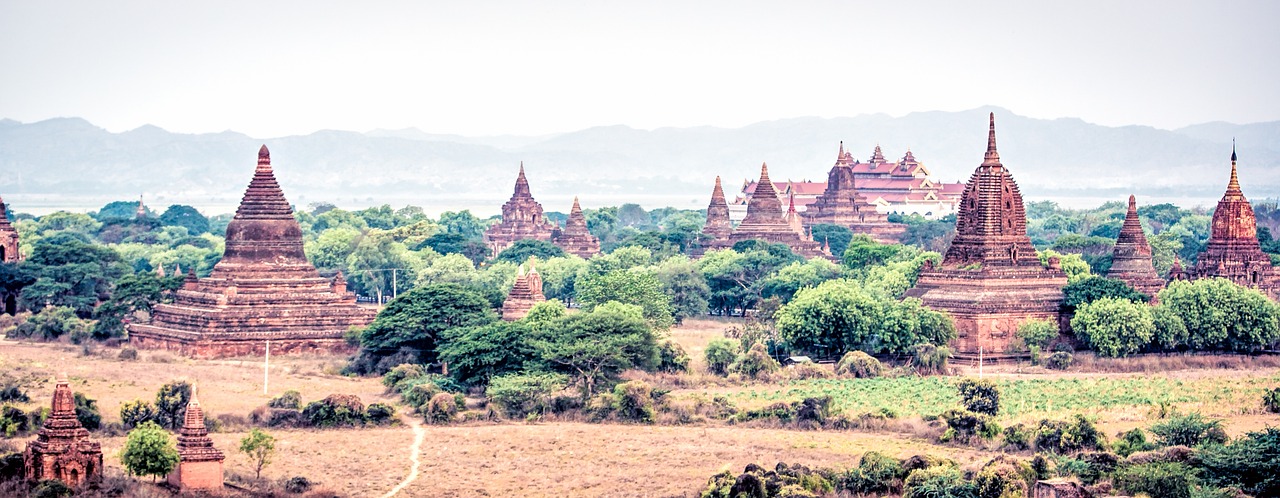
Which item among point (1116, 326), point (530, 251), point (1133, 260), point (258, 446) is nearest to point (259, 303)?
point (258, 446)

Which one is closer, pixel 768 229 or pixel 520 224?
pixel 768 229

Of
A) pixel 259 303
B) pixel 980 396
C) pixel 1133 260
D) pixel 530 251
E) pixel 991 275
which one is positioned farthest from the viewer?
pixel 530 251

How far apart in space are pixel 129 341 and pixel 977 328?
28005mm

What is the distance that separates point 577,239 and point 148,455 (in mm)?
77284

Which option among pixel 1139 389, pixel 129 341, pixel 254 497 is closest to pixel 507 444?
pixel 254 497

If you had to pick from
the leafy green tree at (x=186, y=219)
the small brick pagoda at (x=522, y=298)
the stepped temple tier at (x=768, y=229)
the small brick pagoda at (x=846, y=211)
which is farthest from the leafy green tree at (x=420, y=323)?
the leafy green tree at (x=186, y=219)

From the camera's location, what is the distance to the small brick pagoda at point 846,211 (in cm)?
13638

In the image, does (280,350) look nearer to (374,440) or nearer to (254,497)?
(374,440)

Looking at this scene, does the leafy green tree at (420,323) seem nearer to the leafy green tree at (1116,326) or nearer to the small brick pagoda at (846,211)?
the leafy green tree at (1116,326)

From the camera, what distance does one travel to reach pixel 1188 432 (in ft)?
157

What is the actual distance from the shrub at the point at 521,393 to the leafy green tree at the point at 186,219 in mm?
118225

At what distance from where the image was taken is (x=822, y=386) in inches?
2480

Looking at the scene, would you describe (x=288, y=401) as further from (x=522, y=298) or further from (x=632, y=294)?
(x=632, y=294)

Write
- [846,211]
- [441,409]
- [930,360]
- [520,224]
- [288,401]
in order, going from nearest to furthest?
[441,409] → [288,401] → [930,360] → [520,224] → [846,211]
